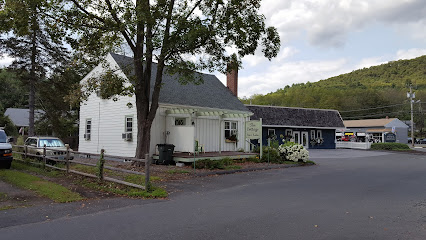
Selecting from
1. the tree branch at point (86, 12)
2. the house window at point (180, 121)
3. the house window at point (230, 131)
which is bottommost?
the house window at point (230, 131)

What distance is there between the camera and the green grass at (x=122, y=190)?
932cm

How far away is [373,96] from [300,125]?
4931cm

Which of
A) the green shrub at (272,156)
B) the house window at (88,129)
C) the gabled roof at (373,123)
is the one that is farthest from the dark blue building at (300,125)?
the gabled roof at (373,123)

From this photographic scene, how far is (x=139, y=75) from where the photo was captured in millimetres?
14945

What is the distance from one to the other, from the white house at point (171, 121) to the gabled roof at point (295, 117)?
9396 millimetres

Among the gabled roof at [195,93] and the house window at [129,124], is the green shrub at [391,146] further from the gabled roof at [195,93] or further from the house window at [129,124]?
the house window at [129,124]

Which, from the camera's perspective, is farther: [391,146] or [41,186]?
[391,146]

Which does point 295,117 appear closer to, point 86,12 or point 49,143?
point 49,143

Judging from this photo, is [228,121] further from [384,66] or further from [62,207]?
[384,66]

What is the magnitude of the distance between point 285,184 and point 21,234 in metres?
8.72

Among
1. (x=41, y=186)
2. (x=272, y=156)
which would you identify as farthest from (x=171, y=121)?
(x=41, y=186)

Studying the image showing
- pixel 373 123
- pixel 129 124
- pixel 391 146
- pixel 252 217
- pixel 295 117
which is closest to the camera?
pixel 252 217

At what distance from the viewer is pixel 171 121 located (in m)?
18.7

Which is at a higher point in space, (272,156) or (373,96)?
(373,96)
